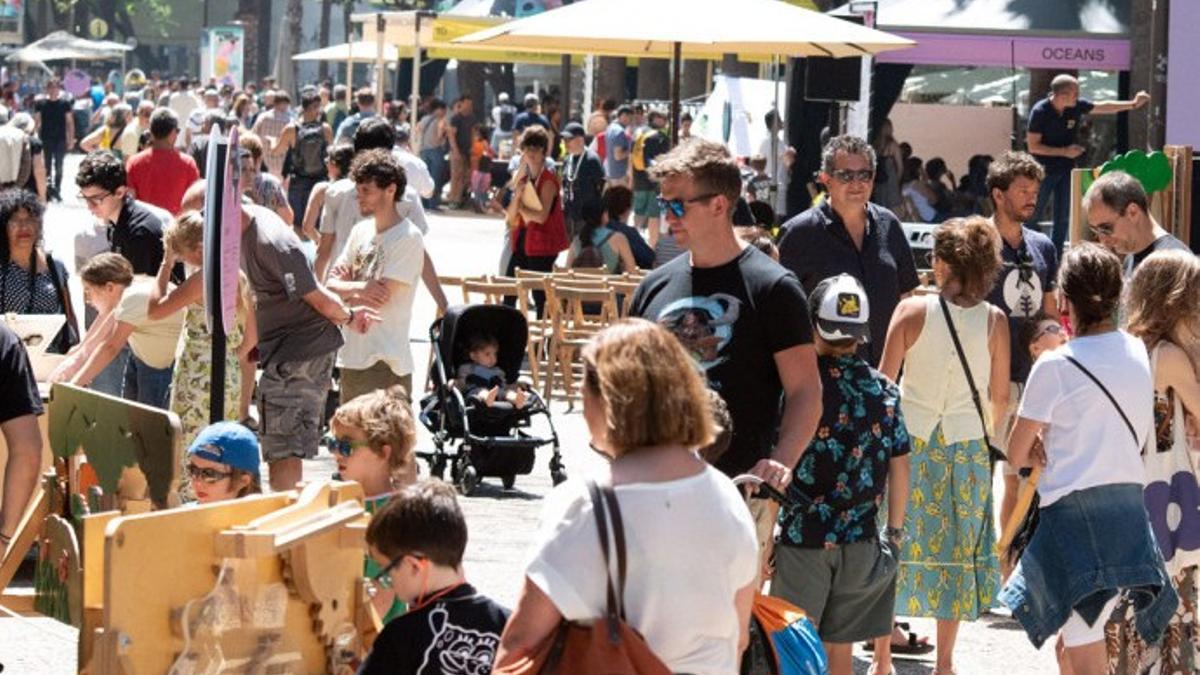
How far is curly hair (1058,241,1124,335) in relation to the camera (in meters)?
6.73

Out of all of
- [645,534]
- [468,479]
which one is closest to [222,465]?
[645,534]

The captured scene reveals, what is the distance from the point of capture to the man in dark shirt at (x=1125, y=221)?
8.75m

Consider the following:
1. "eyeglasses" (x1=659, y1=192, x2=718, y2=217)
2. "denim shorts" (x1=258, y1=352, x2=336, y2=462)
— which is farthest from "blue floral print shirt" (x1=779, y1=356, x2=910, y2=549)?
"denim shorts" (x1=258, y1=352, x2=336, y2=462)

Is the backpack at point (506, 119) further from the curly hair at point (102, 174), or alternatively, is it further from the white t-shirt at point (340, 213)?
the curly hair at point (102, 174)

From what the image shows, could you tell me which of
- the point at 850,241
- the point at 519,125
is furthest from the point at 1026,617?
the point at 519,125

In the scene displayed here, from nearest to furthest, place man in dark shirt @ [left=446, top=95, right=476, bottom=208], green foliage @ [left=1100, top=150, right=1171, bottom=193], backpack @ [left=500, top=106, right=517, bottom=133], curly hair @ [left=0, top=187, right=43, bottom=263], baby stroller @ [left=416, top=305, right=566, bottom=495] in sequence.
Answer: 1. curly hair @ [left=0, top=187, right=43, bottom=263]
2. green foliage @ [left=1100, top=150, right=1171, bottom=193]
3. baby stroller @ [left=416, top=305, right=566, bottom=495]
4. man in dark shirt @ [left=446, top=95, right=476, bottom=208]
5. backpack @ [left=500, top=106, right=517, bottom=133]

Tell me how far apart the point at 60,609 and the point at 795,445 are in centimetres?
189

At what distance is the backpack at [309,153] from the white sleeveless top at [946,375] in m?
15.0

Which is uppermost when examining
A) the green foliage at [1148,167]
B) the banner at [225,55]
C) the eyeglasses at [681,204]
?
the banner at [225,55]

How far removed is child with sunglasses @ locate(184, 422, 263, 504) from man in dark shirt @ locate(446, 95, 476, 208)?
29569 mm

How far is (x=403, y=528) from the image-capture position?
506 cm

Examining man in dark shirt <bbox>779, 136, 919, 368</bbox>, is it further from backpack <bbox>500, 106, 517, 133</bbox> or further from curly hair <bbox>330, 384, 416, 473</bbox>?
backpack <bbox>500, 106, 517, 133</bbox>

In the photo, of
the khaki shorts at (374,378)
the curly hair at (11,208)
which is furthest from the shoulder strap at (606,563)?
the curly hair at (11,208)

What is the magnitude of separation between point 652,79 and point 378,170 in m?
29.6
